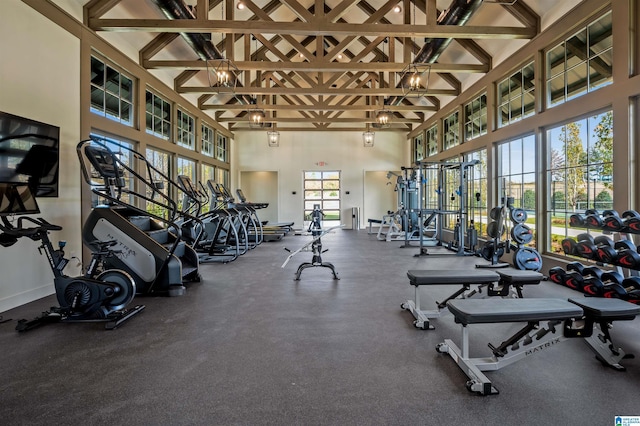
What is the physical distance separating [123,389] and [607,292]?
420 cm

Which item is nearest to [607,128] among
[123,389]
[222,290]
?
[222,290]

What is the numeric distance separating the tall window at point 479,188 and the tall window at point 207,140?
793cm

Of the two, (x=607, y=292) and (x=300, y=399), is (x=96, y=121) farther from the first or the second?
(x=607, y=292)

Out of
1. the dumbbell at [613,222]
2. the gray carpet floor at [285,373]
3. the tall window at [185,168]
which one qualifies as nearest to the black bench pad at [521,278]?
the gray carpet floor at [285,373]

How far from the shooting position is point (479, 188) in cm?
763

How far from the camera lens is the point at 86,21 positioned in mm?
4738

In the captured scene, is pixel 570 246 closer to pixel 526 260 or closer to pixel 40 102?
pixel 526 260

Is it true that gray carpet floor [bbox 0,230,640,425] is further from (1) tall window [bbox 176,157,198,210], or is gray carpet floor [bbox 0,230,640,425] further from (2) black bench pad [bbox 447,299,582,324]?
(1) tall window [bbox 176,157,198,210]

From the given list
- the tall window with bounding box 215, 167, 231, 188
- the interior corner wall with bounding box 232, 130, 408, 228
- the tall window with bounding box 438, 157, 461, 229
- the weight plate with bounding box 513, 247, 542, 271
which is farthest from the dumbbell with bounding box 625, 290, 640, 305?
the tall window with bounding box 215, 167, 231, 188

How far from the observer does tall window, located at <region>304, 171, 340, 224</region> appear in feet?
43.5

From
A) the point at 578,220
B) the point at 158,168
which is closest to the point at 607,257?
the point at 578,220

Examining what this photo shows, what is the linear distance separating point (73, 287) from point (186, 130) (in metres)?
6.79

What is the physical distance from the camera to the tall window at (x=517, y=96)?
5617 millimetres

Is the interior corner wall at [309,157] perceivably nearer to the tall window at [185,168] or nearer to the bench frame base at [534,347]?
the tall window at [185,168]
